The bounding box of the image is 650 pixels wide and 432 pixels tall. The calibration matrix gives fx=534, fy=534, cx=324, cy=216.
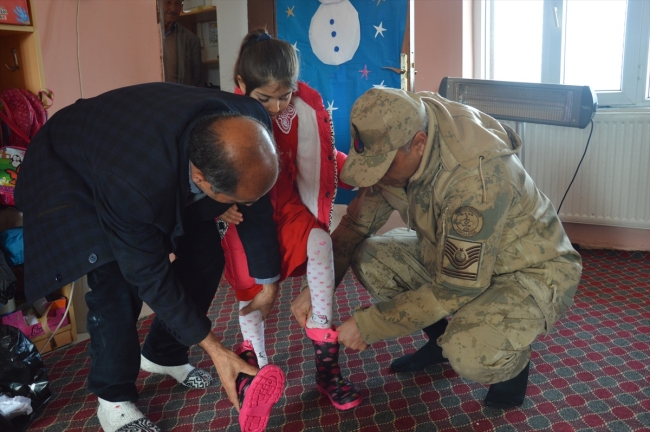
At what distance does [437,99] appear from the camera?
149 centimetres

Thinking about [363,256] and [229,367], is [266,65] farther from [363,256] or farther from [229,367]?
[229,367]

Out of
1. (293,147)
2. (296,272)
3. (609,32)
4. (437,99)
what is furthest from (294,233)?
(609,32)

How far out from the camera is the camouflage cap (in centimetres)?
127

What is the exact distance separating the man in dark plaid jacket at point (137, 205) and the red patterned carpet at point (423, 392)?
0.24m

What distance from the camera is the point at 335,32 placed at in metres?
3.04

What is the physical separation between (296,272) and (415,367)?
0.51 m

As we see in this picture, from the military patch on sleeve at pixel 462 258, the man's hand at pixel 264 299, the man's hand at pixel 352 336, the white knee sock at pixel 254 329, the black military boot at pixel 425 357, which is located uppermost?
the military patch on sleeve at pixel 462 258

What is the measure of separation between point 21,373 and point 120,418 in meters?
0.39

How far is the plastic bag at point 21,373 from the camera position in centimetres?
153

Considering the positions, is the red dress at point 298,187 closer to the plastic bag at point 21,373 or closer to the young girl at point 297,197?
the young girl at point 297,197

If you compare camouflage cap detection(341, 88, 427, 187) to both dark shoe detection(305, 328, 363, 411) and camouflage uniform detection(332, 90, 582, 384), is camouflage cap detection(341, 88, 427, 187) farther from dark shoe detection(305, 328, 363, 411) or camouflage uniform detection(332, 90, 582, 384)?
dark shoe detection(305, 328, 363, 411)

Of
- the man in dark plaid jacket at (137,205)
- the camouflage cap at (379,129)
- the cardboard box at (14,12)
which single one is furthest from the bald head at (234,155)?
the cardboard box at (14,12)

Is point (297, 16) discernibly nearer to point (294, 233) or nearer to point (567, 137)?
point (567, 137)

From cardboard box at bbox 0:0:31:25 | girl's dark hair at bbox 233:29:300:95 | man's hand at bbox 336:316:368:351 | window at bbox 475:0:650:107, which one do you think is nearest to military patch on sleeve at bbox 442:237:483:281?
man's hand at bbox 336:316:368:351
